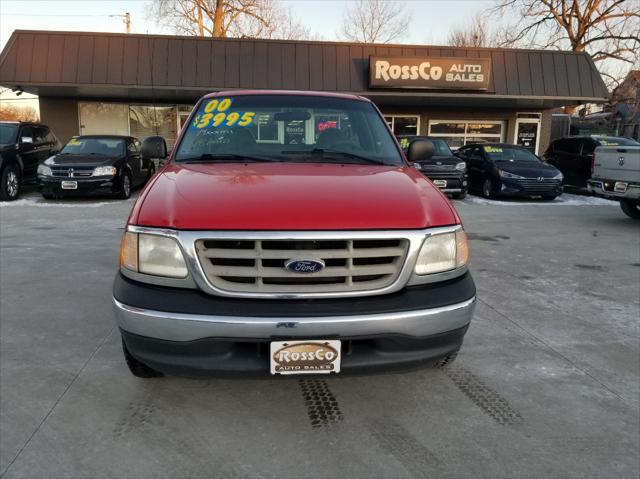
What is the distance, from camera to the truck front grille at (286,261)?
2270 millimetres

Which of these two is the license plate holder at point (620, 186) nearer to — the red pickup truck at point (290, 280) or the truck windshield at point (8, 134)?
the red pickup truck at point (290, 280)

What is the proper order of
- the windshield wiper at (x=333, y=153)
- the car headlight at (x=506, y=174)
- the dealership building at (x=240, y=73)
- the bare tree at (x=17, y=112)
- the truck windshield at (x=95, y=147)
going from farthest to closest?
the bare tree at (x=17, y=112) → the dealership building at (x=240, y=73) → the car headlight at (x=506, y=174) → the truck windshield at (x=95, y=147) → the windshield wiper at (x=333, y=153)

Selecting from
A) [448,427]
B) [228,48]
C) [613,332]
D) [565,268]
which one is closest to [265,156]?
[448,427]

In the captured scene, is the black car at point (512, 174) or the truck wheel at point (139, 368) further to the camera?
the black car at point (512, 174)

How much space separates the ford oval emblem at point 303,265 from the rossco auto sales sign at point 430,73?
13.7m

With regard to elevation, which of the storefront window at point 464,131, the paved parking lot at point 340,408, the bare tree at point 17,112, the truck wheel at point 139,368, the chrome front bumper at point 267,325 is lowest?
the paved parking lot at point 340,408

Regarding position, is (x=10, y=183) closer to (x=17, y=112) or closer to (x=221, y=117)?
(x=221, y=117)

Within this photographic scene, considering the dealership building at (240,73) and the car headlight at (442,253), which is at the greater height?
the dealership building at (240,73)

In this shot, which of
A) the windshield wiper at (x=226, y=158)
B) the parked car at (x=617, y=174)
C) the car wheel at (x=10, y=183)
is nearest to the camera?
the windshield wiper at (x=226, y=158)

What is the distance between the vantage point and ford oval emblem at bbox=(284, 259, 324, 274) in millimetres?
2266

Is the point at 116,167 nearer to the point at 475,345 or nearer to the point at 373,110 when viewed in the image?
the point at 373,110

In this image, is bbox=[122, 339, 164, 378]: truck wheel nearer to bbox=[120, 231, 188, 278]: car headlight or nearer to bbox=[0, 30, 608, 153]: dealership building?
bbox=[120, 231, 188, 278]: car headlight

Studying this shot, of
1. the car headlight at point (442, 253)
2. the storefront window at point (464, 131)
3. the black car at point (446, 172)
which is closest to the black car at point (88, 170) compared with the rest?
the black car at point (446, 172)

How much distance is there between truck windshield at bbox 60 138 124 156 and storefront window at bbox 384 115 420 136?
33.2 ft
